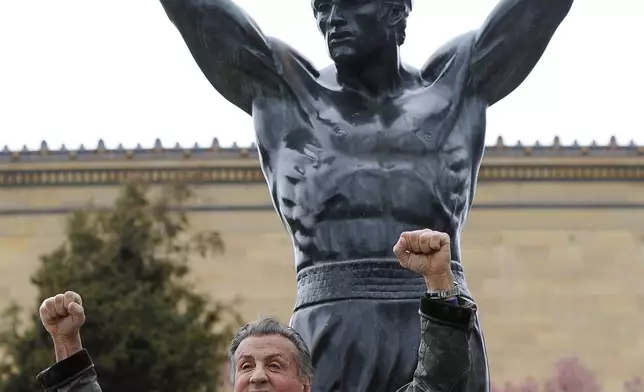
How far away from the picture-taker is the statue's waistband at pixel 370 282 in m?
6.21

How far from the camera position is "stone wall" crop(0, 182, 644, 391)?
142 ft

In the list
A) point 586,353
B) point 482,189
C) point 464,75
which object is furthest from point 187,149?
point 464,75

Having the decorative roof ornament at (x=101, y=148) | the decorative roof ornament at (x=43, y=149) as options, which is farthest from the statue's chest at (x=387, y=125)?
the decorative roof ornament at (x=43, y=149)

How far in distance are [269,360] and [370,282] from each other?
134 cm

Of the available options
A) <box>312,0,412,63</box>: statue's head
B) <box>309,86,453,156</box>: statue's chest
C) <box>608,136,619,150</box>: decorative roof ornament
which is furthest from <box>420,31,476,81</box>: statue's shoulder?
<box>608,136,619,150</box>: decorative roof ornament

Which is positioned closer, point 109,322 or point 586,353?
point 109,322

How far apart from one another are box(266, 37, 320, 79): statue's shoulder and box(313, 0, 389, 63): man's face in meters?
0.20

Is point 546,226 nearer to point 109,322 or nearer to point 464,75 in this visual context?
point 109,322

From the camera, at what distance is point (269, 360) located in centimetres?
491

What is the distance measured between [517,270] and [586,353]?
98.0 inches

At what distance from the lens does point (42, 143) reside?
41.2m

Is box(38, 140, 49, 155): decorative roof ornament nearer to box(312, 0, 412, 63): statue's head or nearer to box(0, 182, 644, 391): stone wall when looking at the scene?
box(0, 182, 644, 391): stone wall

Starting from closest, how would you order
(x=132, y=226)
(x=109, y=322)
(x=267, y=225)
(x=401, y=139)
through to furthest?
(x=401, y=139), (x=109, y=322), (x=132, y=226), (x=267, y=225)

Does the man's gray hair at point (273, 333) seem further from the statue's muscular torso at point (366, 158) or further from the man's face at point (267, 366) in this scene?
the statue's muscular torso at point (366, 158)
